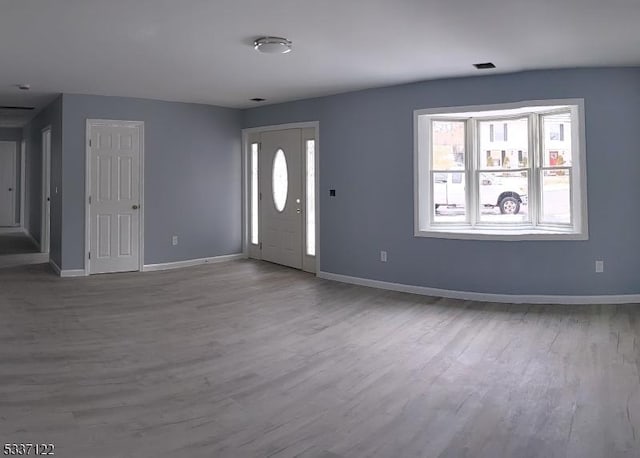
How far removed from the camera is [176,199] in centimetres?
778

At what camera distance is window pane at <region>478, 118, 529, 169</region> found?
5914mm

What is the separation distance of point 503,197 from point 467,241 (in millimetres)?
723

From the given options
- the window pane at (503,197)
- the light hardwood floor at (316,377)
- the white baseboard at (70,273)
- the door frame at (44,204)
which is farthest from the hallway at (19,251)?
the window pane at (503,197)

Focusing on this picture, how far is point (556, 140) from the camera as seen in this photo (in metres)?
5.73

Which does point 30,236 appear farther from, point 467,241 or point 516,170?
point 516,170

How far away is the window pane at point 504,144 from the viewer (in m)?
5.91

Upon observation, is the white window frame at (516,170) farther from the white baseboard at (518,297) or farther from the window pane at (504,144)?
the white baseboard at (518,297)

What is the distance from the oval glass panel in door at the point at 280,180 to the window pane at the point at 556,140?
359 centimetres

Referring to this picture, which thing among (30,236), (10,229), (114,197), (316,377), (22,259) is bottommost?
(316,377)

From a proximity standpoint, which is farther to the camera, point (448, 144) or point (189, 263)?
point (189, 263)

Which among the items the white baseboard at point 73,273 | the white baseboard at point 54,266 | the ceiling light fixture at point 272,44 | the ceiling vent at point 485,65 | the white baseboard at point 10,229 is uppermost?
the ceiling vent at point 485,65

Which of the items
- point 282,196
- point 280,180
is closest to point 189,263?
point 282,196

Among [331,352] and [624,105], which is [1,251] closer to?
[331,352]

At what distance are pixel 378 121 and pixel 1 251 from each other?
701cm
